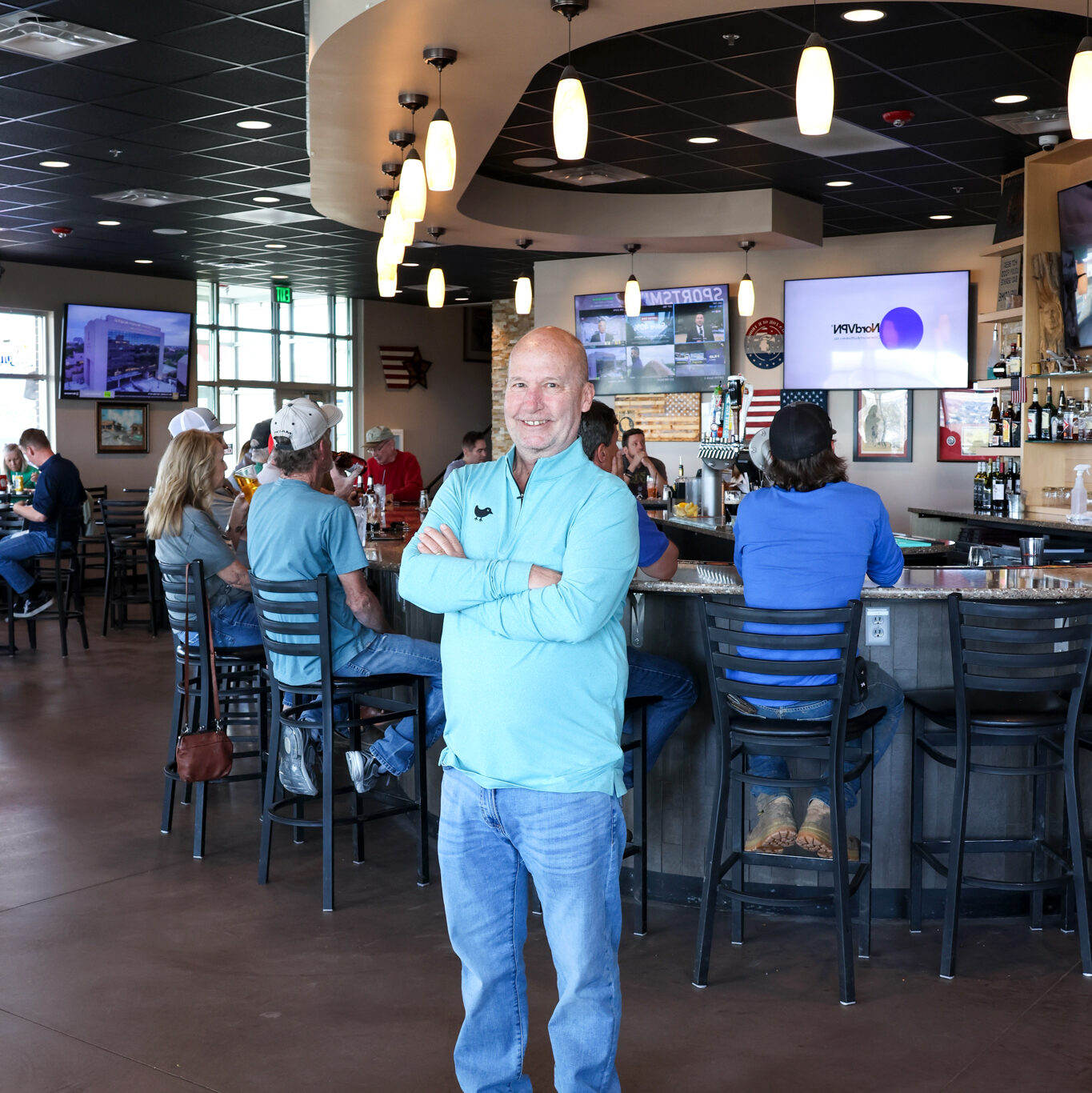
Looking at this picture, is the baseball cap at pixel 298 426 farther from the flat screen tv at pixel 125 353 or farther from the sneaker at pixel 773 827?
the flat screen tv at pixel 125 353

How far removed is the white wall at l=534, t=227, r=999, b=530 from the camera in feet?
31.7

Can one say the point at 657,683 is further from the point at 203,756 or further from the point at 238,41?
the point at 238,41

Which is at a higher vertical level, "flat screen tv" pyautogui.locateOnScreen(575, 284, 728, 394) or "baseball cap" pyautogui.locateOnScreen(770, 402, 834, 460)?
"flat screen tv" pyautogui.locateOnScreen(575, 284, 728, 394)

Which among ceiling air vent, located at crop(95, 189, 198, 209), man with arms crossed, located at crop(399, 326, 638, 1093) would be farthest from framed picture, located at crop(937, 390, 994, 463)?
man with arms crossed, located at crop(399, 326, 638, 1093)

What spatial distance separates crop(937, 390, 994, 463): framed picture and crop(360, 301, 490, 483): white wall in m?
7.84

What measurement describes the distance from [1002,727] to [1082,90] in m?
2.13

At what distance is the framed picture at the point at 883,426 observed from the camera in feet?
32.5

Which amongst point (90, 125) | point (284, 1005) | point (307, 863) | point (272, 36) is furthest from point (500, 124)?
point (284, 1005)

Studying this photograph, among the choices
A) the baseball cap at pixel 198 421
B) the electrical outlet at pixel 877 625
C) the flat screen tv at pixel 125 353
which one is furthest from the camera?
the flat screen tv at pixel 125 353

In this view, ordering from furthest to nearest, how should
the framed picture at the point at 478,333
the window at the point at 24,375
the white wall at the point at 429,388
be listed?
the framed picture at the point at 478,333 → the white wall at the point at 429,388 → the window at the point at 24,375

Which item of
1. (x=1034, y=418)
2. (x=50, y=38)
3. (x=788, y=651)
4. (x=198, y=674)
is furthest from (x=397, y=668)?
(x=1034, y=418)

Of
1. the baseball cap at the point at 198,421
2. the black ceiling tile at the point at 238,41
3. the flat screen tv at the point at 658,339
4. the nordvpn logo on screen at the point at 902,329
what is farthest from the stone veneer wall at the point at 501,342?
the black ceiling tile at the point at 238,41

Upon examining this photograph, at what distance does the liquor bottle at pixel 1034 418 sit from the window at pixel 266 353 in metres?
9.35

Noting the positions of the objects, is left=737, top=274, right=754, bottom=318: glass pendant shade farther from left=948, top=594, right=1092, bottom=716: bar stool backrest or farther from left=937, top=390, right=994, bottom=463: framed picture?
left=948, top=594, right=1092, bottom=716: bar stool backrest
